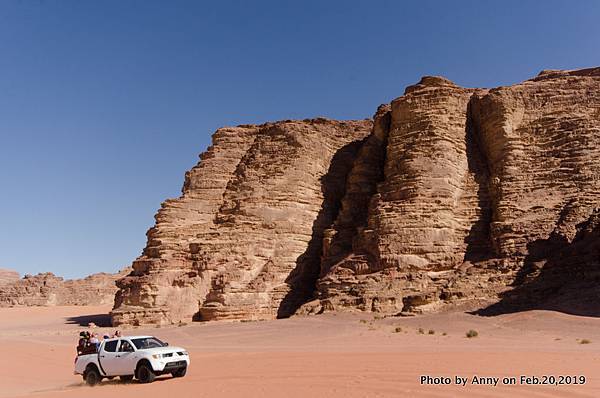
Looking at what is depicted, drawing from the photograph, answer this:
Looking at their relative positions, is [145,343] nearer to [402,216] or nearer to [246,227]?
[402,216]

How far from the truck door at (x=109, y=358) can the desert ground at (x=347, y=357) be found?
351mm

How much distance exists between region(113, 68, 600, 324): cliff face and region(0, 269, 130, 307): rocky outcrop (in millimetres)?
36367

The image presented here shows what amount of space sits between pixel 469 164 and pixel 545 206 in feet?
22.3

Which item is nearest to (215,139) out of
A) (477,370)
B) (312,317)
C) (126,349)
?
(312,317)

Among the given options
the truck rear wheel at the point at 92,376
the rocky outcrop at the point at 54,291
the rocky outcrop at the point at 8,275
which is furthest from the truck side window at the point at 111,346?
the rocky outcrop at the point at 8,275

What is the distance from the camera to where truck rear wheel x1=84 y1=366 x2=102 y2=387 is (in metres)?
14.2

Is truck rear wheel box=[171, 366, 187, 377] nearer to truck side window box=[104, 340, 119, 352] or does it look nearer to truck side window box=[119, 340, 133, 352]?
truck side window box=[119, 340, 133, 352]

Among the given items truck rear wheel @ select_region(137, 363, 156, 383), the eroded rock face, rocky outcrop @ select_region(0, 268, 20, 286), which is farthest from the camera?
rocky outcrop @ select_region(0, 268, 20, 286)

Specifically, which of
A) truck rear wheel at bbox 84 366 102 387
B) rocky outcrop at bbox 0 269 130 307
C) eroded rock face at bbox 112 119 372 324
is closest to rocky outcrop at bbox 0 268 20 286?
rocky outcrop at bbox 0 269 130 307

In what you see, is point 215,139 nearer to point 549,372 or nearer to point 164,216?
point 164,216

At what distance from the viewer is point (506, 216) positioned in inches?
1257

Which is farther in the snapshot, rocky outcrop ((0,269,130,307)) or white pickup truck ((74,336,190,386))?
rocky outcrop ((0,269,130,307))

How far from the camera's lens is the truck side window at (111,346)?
14.4 meters

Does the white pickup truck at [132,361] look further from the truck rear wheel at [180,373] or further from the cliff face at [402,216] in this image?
the cliff face at [402,216]
